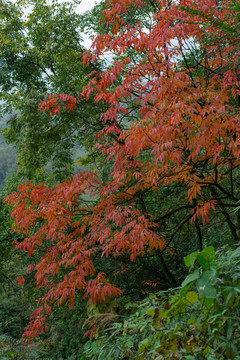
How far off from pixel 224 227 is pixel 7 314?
12.3 metres

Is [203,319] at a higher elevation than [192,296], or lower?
lower

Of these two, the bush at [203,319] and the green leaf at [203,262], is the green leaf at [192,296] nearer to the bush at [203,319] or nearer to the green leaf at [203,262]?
the bush at [203,319]

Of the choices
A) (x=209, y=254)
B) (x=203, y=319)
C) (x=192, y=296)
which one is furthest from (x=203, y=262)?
(x=203, y=319)

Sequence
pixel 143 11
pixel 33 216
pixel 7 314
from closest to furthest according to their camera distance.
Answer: pixel 33 216
pixel 143 11
pixel 7 314

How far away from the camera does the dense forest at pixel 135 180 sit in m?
1.80

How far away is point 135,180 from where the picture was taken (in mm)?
5711

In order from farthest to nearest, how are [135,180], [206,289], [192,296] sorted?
[135,180] < [192,296] < [206,289]

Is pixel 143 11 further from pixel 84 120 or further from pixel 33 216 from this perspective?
pixel 33 216

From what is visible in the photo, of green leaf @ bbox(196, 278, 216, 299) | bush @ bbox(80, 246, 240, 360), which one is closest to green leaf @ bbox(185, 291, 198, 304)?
bush @ bbox(80, 246, 240, 360)

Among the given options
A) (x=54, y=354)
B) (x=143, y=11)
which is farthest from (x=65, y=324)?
(x=143, y=11)

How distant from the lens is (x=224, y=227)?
6.39m

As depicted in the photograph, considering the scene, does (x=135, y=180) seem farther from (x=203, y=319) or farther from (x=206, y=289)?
(x=206, y=289)

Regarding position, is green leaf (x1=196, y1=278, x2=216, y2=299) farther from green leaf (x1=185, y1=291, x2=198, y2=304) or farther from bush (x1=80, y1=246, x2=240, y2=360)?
green leaf (x1=185, y1=291, x2=198, y2=304)

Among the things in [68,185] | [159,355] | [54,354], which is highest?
[68,185]
